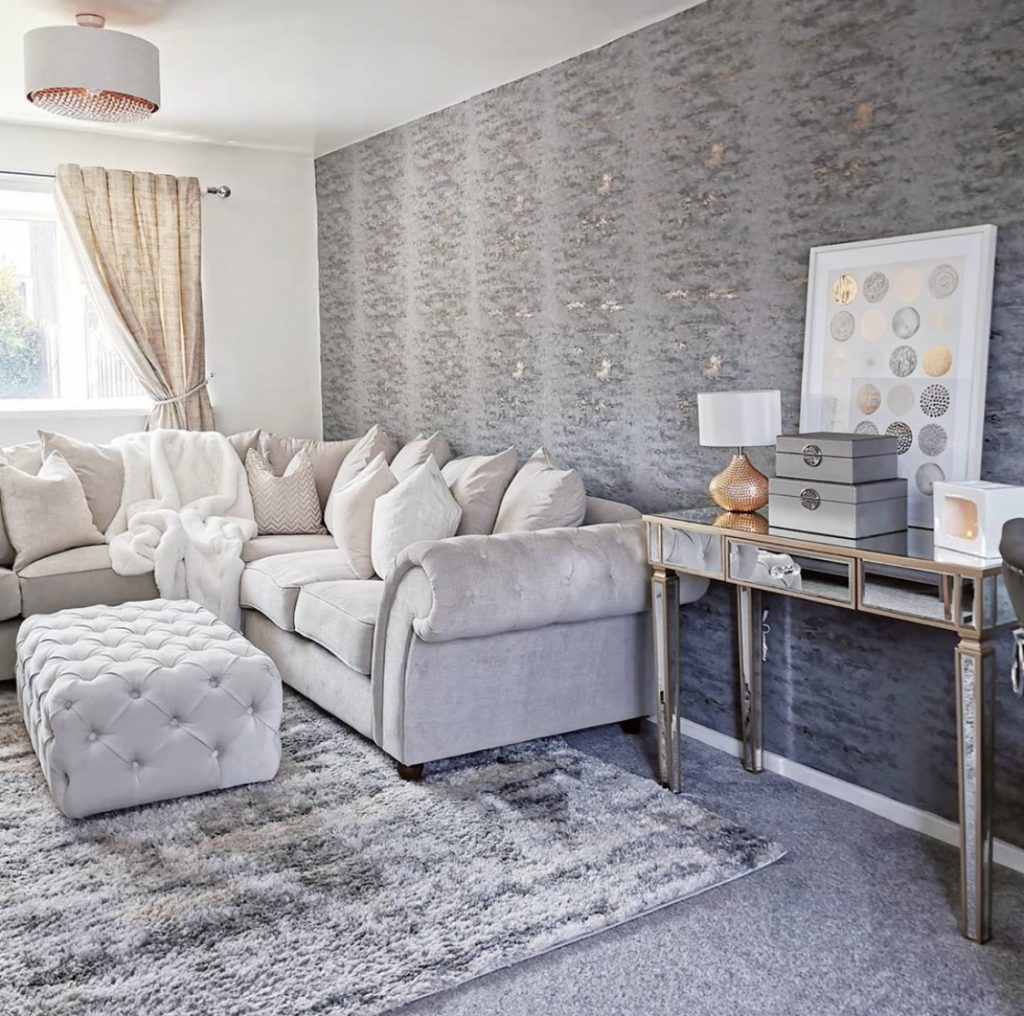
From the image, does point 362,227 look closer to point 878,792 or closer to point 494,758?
point 494,758

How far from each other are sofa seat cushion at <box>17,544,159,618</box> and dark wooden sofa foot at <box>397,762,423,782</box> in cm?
166

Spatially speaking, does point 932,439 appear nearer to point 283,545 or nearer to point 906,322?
point 906,322

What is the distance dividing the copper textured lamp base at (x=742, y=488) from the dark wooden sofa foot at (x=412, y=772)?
3.82 ft

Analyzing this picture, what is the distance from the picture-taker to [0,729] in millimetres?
3631

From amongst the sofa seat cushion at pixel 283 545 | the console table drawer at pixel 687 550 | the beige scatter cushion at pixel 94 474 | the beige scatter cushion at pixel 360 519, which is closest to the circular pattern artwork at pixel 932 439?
the console table drawer at pixel 687 550

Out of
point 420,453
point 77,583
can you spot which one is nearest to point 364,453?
point 420,453

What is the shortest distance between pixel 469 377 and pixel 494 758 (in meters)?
1.86

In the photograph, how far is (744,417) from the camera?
9.59 ft

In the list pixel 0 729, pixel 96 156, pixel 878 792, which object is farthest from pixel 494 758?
pixel 96 156

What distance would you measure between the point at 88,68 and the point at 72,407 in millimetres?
2191

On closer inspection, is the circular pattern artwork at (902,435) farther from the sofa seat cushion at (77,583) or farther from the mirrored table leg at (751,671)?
the sofa seat cushion at (77,583)

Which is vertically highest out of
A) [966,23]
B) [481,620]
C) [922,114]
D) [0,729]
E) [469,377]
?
[966,23]

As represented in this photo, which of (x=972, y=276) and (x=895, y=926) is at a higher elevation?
(x=972, y=276)

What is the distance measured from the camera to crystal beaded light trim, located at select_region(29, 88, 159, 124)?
136 inches
